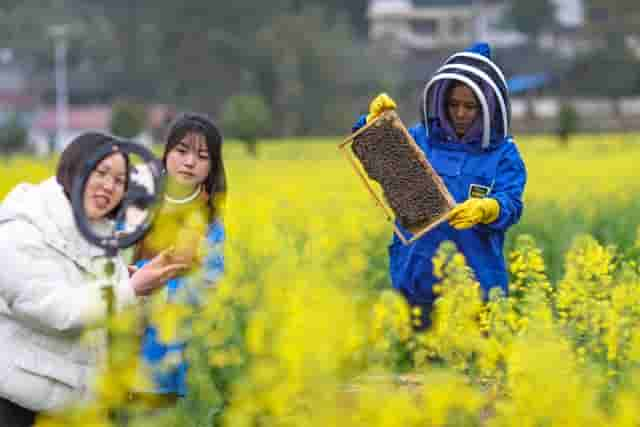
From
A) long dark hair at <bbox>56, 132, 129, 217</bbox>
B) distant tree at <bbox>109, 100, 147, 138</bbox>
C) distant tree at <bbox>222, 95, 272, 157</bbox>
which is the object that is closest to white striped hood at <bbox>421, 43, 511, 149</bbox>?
long dark hair at <bbox>56, 132, 129, 217</bbox>

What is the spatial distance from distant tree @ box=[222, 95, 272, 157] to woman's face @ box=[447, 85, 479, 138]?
101 ft

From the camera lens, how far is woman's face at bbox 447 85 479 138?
5699 millimetres

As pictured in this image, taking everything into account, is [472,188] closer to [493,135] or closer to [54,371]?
[493,135]

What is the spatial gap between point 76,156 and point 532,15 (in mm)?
79112

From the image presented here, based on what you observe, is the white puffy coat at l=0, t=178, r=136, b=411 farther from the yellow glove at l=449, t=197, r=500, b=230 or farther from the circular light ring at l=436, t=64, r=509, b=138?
the circular light ring at l=436, t=64, r=509, b=138

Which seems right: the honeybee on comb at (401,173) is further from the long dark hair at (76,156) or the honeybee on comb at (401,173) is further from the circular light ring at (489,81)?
the long dark hair at (76,156)

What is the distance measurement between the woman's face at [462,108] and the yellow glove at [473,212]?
0.45m

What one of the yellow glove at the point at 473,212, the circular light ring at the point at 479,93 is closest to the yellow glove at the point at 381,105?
the circular light ring at the point at 479,93

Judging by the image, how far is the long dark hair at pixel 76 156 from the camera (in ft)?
13.0

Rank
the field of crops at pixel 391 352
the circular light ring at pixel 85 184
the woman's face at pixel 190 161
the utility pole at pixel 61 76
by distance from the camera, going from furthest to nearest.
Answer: the utility pole at pixel 61 76, the woman's face at pixel 190 161, the circular light ring at pixel 85 184, the field of crops at pixel 391 352

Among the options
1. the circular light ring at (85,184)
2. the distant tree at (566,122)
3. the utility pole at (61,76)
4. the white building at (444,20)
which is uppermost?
the white building at (444,20)

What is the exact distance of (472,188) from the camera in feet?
18.8

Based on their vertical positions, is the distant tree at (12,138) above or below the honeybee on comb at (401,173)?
above

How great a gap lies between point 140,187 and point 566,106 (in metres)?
42.4
